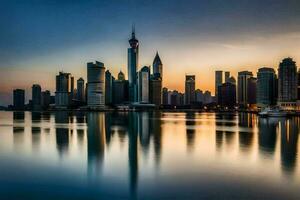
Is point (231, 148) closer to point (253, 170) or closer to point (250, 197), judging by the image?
point (253, 170)

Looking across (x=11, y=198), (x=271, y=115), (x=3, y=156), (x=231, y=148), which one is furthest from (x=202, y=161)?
(x=271, y=115)

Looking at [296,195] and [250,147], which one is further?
[250,147]

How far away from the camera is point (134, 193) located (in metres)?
16.2

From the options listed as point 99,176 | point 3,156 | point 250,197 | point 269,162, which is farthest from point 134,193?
point 3,156

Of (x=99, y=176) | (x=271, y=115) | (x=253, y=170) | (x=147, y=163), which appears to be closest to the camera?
(x=99, y=176)

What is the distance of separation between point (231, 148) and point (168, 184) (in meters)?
15.8

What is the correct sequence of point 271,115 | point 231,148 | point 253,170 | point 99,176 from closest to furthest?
point 99,176 < point 253,170 < point 231,148 < point 271,115

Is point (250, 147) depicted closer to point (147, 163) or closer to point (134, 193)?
point (147, 163)

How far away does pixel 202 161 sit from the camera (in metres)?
25.5

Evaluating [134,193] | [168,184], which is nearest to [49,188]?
[134,193]

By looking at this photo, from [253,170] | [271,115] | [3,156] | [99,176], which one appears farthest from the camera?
[271,115]

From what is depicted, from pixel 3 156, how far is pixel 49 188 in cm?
1303

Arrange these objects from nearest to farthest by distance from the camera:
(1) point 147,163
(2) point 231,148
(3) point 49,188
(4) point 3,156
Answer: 1. (3) point 49,188
2. (1) point 147,163
3. (4) point 3,156
4. (2) point 231,148

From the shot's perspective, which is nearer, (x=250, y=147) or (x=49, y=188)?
(x=49, y=188)
